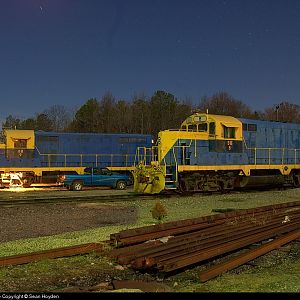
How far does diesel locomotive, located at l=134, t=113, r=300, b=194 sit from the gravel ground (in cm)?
478

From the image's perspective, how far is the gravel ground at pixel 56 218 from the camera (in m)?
11.6

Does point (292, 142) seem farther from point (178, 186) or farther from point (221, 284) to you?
point (221, 284)

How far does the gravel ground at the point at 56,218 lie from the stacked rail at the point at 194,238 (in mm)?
3111

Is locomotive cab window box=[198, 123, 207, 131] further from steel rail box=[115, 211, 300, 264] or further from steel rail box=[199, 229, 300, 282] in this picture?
steel rail box=[199, 229, 300, 282]

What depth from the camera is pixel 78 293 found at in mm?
5777

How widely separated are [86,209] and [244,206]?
6284 millimetres

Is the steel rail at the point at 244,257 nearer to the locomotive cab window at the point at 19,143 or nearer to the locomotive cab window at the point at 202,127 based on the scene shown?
the locomotive cab window at the point at 202,127

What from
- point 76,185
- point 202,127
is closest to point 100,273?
point 202,127

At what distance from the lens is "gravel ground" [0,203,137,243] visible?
458 inches

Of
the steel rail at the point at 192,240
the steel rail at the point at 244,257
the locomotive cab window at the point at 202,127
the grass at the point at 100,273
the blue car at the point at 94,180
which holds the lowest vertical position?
the grass at the point at 100,273

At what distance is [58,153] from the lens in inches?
1212

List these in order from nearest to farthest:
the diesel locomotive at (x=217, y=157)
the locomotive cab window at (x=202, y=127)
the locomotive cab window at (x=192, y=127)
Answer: the diesel locomotive at (x=217, y=157)
the locomotive cab window at (x=202, y=127)
the locomotive cab window at (x=192, y=127)

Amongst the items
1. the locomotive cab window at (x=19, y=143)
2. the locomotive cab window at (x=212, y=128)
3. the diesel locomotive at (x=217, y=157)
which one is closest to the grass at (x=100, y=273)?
the diesel locomotive at (x=217, y=157)

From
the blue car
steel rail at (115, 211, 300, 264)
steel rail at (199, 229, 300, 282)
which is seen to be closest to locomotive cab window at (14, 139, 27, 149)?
the blue car
